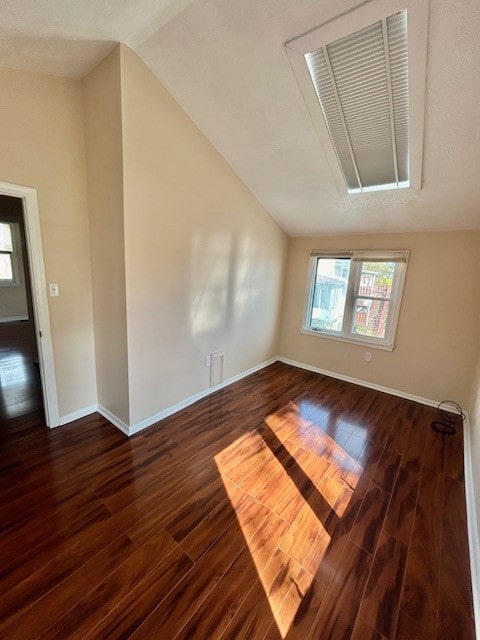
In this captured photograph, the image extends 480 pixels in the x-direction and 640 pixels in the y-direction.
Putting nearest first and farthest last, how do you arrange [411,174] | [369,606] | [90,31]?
[369,606] → [90,31] → [411,174]

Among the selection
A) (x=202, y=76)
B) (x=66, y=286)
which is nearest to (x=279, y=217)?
(x=202, y=76)

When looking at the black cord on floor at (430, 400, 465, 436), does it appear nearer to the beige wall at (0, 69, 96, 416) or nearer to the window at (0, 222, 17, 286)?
the beige wall at (0, 69, 96, 416)

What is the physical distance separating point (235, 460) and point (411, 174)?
115 inches

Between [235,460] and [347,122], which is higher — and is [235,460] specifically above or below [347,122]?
below

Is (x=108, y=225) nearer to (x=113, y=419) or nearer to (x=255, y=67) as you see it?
(x=255, y=67)

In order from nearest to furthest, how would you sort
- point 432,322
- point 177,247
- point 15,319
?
1. point 177,247
2. point 432,322
3. point 15,319

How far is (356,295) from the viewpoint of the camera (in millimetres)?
3738

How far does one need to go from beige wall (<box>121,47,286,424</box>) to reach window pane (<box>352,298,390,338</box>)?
1567mm

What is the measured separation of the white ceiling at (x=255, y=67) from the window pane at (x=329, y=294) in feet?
3.73

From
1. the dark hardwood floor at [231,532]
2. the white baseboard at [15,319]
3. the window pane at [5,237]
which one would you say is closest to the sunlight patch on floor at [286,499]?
the dark hardwood floor at [231,532]

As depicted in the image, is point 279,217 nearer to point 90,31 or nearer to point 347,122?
point 347,122

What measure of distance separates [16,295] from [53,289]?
5.14 m

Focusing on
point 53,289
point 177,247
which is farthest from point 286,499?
point 53,289

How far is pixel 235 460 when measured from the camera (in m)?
2.20
